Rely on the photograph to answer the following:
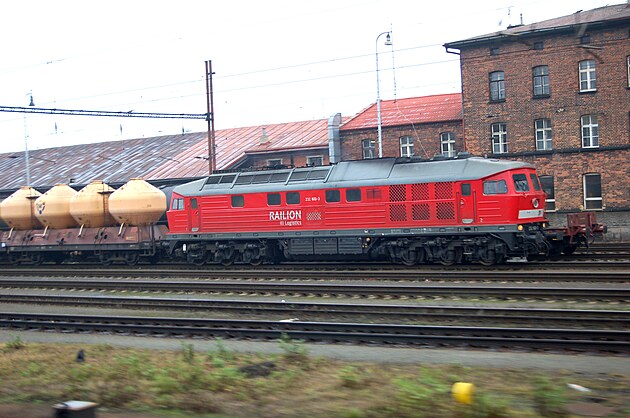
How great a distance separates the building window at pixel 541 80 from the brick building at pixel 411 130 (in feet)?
16.8

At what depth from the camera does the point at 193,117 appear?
128 ft

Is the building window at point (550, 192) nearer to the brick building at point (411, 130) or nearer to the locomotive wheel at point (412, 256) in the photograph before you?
the brick building at point (411, 130)

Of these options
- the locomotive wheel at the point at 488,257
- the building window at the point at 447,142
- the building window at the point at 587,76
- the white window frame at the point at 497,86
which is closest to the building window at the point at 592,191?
the building window at the point at 587,76

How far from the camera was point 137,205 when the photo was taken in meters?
31.0

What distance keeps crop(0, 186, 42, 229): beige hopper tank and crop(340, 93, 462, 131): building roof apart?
21376mm

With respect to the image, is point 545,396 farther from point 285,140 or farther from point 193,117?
point 285,140

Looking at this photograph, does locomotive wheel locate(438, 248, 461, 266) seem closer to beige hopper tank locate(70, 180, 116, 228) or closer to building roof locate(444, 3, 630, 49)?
building roof locate(444, 3, 630, 49)

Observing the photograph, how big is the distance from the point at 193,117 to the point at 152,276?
1511 cm

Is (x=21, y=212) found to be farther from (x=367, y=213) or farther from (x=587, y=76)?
(x=587, y=76)

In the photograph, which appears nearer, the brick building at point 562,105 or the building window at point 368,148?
the brick building at point 562,105

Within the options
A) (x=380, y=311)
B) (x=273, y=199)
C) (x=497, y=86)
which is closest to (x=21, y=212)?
(x=273, y=199)

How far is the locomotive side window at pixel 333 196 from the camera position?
84.8ft

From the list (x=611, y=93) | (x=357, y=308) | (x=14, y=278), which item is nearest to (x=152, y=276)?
(x=14, y=278)

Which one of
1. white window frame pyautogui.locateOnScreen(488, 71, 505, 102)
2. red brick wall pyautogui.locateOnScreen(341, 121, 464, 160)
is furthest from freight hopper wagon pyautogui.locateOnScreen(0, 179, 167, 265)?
white window frame pyautogui.locateOnScreen(488, 71, 505, 102)
